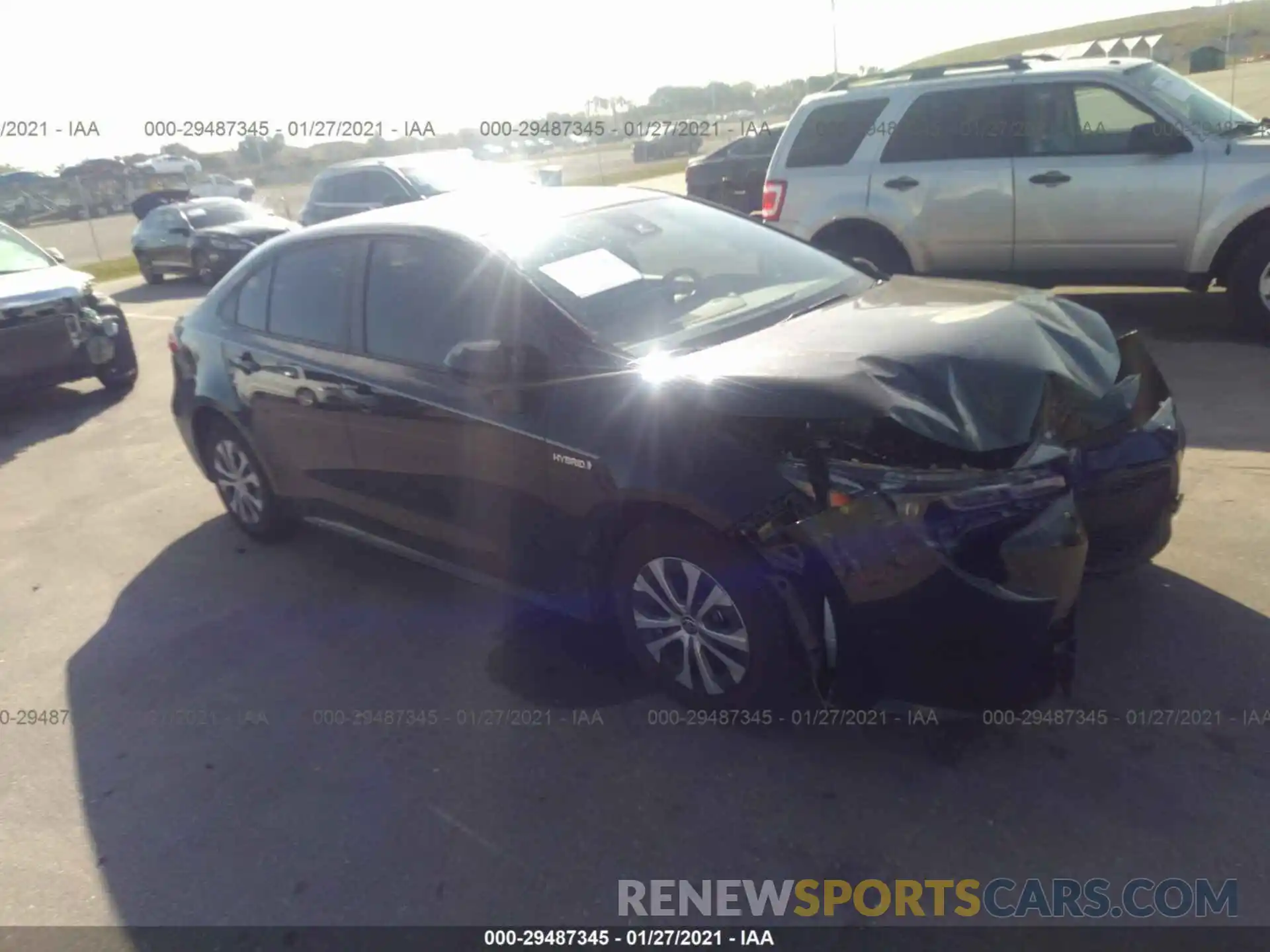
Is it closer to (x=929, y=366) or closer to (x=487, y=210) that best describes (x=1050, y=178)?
(x=487, y=210)

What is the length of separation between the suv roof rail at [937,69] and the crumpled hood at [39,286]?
267 inches

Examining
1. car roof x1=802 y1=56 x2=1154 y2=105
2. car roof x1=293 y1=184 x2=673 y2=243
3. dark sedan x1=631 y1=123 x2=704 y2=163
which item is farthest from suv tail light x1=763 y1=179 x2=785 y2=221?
dark sedan x1=631 y1=123 x2=704 y2=163

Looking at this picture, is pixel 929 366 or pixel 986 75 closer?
pixel 929 366

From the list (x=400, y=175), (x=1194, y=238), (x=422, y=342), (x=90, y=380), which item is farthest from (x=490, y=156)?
(x=422, y=342)

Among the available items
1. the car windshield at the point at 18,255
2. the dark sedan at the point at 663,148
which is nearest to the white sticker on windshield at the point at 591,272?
the car windshield at the point at 18,255

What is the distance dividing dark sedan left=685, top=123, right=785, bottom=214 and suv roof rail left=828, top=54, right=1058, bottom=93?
289 inches

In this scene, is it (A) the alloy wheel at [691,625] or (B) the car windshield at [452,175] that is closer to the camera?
(A) the alloy wheel at [691,625]

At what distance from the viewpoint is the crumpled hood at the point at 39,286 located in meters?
9.05

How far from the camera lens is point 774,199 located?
8953 millimetres

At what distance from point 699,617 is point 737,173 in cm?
→ 1525

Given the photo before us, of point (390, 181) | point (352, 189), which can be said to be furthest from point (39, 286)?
point (352, 189)

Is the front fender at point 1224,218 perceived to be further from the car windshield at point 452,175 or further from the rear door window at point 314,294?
the car windshield at point 452,175

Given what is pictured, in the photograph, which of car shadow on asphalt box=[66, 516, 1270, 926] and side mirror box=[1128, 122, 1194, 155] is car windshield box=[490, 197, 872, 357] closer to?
car shadow on asphalt box=[66, 516, 1270, 926]

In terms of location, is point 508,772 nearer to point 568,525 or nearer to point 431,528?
point 568,525
